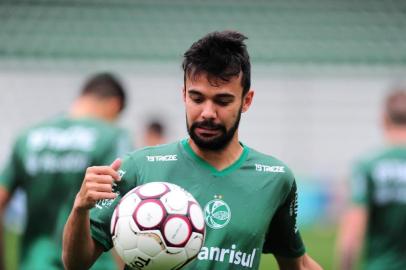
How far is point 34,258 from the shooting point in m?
6.38

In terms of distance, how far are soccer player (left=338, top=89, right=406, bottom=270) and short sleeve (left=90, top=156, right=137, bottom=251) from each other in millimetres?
2523

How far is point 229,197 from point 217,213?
10 centimetres

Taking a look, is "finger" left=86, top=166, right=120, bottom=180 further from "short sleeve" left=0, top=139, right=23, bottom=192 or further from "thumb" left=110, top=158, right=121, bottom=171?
"short sleeve" left=0, top=139, right=23, bottom=192

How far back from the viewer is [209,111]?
3740 millimetres

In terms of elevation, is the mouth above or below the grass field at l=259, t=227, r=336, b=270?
above

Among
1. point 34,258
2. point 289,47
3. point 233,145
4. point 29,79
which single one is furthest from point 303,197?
point 233,145

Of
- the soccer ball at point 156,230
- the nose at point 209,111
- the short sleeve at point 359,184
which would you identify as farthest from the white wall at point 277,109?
the soccer ball at point 156,230

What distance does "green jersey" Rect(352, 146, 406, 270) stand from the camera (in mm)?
6043

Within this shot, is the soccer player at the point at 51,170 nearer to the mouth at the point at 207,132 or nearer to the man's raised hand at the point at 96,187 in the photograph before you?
the mouth at the point at 207,132

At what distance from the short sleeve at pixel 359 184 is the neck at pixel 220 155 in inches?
84.5

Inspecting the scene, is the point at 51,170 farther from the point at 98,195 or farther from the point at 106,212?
the point at 98,195

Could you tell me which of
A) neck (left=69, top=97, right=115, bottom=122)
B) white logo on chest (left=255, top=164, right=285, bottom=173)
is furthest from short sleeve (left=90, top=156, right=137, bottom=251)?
neck (left=69, top=97, right=115, bottom=122)

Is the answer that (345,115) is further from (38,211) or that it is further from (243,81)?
(243,81)

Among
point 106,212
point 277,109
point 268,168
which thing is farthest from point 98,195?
point 277,109
